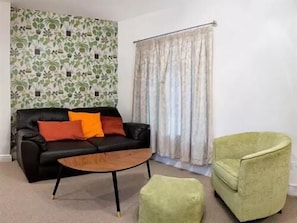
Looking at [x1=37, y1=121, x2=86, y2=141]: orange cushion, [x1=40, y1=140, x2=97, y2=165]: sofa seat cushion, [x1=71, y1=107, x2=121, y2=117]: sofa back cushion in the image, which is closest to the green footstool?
[x1=40, y1=140, x2=97, y2=165]: sofa seat cushion

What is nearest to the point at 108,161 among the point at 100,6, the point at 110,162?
the point at 110,162

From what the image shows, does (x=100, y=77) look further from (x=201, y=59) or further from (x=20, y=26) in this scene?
(x=201, y=59)

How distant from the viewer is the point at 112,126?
179 inches

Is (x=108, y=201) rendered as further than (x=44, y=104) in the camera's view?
No

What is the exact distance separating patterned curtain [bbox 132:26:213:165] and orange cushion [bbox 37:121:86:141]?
3.64ft

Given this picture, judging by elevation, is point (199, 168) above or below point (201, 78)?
below

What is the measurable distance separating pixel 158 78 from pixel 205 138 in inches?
48.6

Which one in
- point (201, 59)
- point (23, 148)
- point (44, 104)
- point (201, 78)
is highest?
point (201, 59)

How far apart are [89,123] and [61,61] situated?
4.11 ft

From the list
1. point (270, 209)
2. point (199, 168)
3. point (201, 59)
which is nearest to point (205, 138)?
point (199, 168)

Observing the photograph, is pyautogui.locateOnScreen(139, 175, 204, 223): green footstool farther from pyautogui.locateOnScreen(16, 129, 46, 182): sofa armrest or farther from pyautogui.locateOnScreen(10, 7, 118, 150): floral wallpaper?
pyautogui.locateOnScreen(10, 7, 118, 150): floral wallpaper

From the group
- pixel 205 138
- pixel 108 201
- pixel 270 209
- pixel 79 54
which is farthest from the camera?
pixel 79 54

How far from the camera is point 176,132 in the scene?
4223 millimetres

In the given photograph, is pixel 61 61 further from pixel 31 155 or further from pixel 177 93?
pixel 177 93
